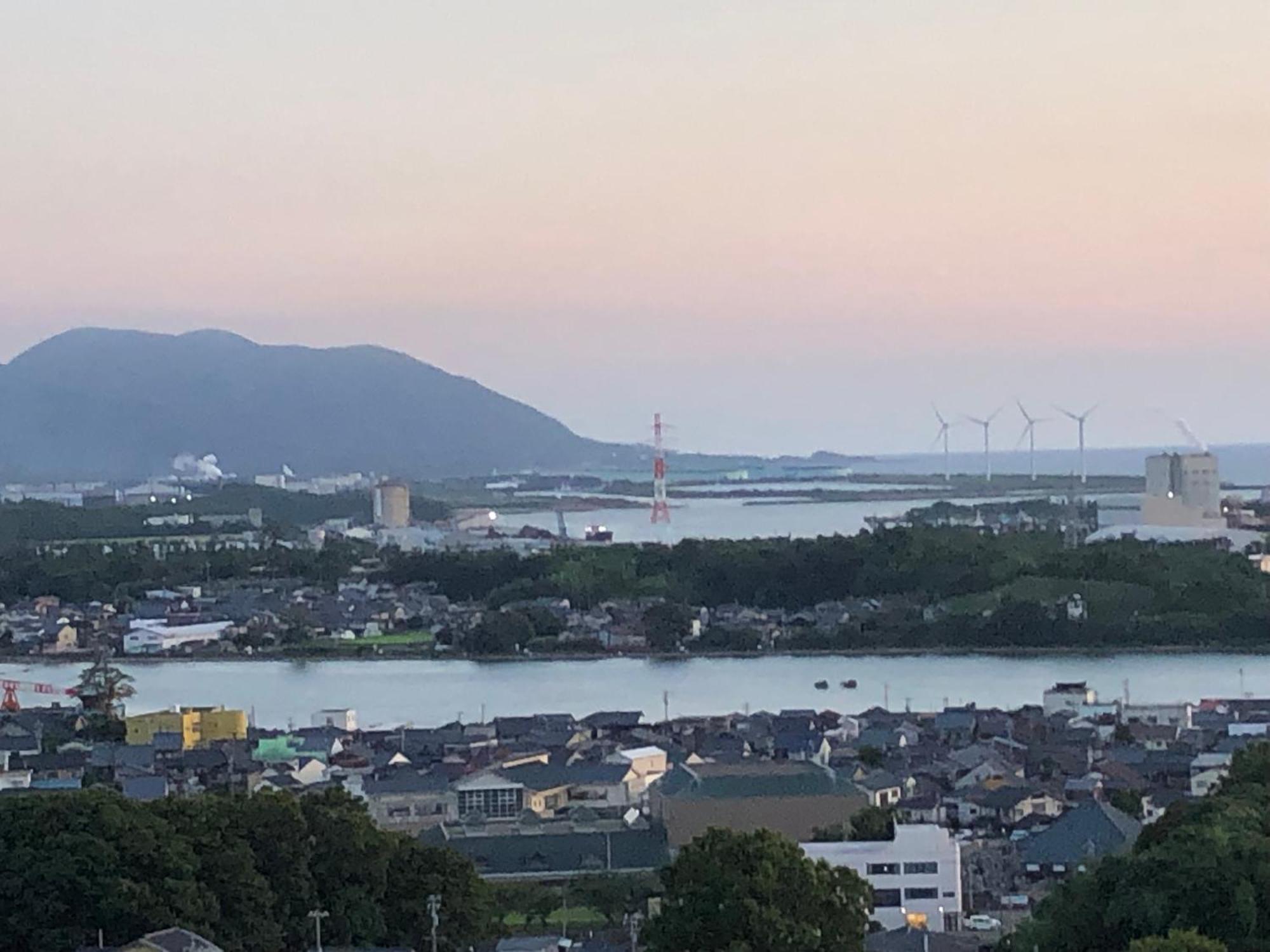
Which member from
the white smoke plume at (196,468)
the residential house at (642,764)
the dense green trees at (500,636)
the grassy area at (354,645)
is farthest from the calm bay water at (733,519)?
the residential house at (642,764)

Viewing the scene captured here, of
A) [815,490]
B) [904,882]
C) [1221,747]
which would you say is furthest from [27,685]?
[815,490]

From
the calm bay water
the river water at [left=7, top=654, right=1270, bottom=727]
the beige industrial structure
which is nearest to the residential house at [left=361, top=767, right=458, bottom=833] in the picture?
the river water at [left=7, top=654, right=1270, bottom=727]

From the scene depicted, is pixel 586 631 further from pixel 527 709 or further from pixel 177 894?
pixel 177 894

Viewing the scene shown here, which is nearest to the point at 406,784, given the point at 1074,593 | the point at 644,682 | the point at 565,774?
the point at 565,774

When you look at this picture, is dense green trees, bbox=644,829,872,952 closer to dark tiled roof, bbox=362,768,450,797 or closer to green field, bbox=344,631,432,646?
dark tiled roof, bbox=362,768,450,797

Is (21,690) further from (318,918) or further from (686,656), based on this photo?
(318,918)

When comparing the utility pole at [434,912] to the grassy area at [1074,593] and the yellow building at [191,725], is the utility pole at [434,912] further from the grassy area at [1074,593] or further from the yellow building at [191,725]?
the grassy area at [1074,593]
